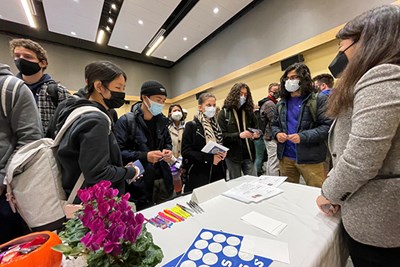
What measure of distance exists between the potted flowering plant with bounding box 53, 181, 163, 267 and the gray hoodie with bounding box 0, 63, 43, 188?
860mm

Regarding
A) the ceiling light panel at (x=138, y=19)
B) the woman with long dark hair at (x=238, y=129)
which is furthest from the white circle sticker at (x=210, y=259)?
the ceiling light panel at (x=138, y=19)

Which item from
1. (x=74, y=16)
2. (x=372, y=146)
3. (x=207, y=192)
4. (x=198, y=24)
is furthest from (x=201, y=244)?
(x=74, y=16)

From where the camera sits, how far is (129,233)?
399mm

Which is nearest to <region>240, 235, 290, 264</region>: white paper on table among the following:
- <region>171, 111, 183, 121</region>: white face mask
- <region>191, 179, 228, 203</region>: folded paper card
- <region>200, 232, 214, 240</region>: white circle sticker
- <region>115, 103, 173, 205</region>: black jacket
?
<region>200, 232, 214, 240</region>: white circle sticker

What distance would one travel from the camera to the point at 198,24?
509 cm

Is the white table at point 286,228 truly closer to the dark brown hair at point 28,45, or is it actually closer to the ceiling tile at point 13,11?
the dark brown hair at point 28,45

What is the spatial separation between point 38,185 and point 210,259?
0.86 metres

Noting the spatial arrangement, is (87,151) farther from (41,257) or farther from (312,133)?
(312,133)

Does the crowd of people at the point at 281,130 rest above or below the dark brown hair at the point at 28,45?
below

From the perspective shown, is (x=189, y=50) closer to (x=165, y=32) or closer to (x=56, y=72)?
(x=165, y=32)

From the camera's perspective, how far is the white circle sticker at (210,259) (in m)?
0.57

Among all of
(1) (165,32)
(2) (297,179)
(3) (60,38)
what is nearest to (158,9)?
(1) (165,32)

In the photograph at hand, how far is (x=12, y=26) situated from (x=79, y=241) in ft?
23.0

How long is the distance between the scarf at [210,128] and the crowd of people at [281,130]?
0.04ft
